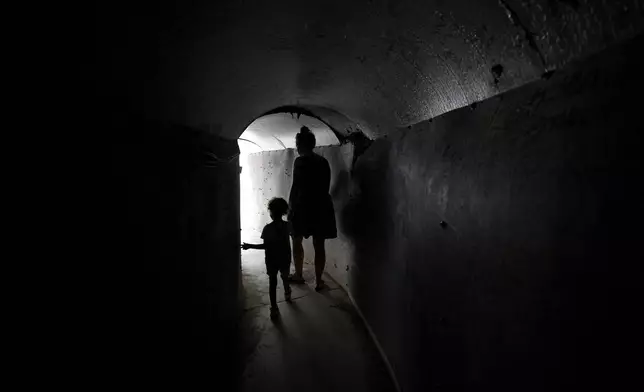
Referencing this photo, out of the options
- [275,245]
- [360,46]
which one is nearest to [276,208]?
[275,245]

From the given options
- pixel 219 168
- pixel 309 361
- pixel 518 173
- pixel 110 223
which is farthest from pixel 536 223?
pixel 309 361

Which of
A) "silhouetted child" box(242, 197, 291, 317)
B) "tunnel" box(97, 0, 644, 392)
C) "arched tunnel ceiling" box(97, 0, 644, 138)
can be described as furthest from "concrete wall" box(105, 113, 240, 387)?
"silhouetted child" box(242, 197, 291, 317)

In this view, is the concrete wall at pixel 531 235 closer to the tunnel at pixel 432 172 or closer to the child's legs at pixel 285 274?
the tunnel at pixel 432 172

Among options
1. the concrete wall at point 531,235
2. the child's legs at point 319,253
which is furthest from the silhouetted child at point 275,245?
the concrete wall at point 531,235

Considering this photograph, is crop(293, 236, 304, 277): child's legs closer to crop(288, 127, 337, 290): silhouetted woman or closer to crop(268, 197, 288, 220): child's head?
crop(288, 127, 337, 290): silhouetted woman

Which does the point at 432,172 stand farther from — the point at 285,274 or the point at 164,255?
the point at 285,274

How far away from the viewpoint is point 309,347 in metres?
3.04

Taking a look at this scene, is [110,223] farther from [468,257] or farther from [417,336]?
[417,336]

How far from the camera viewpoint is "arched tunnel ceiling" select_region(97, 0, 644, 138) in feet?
2.93

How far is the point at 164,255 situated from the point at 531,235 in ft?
4.56

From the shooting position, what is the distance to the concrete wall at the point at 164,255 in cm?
120

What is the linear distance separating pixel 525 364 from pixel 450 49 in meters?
1.05

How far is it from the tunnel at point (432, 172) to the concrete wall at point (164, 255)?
A: 0.01m

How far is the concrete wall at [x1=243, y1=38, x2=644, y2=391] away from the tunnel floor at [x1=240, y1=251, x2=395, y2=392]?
2.42 feet
